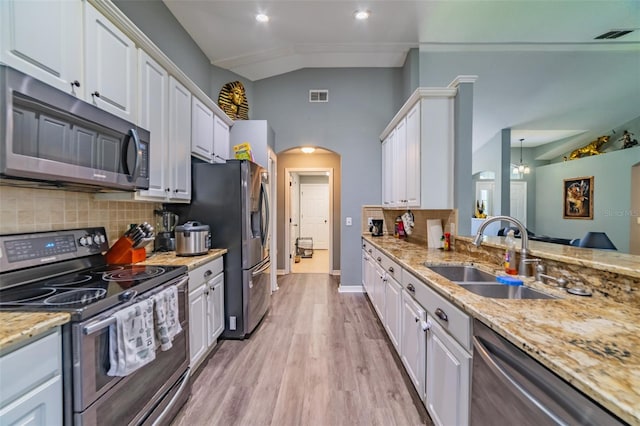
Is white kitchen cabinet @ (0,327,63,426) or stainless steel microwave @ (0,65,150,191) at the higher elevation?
stainless steel microwave @ (0,65,150,191)

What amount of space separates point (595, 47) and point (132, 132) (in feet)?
18.2

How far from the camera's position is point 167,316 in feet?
4.77

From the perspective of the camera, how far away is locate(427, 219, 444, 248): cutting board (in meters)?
2.75

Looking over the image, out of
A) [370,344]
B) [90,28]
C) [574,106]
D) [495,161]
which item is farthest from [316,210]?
[90,28]

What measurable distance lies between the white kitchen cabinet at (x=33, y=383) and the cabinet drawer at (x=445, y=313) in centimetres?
161

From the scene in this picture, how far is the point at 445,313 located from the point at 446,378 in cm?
32

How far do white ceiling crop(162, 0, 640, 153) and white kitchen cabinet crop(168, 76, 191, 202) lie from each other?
1085 mm

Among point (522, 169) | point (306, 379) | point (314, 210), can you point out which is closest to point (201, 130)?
point (306, 379)

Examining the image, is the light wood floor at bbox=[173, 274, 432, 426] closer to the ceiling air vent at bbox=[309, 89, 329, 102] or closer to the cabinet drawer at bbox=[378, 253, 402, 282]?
the cabinet drawer at bbox=[378, 253, 402, 282]

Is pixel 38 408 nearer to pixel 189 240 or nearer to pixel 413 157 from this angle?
pixel 189 240

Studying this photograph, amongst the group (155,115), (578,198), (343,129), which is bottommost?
(578,198)

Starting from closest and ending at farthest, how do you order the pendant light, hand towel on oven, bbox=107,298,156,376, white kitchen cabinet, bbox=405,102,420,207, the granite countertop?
the granite countertop
hand towel on oven, bbox=107,298,156,376
white kitchen cabinet, bbox=405,102,420,207
the pendant light

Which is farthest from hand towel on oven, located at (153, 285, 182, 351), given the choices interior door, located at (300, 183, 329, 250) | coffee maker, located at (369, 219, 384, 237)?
interior door, located at (300, 183, 329, 250)

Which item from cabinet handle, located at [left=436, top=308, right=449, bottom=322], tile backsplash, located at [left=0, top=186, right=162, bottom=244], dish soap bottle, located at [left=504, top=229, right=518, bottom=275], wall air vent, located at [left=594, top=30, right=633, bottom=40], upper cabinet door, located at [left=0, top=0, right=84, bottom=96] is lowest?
cabinet handle, located at [left=436, top=308, right=449, bottom=322]
